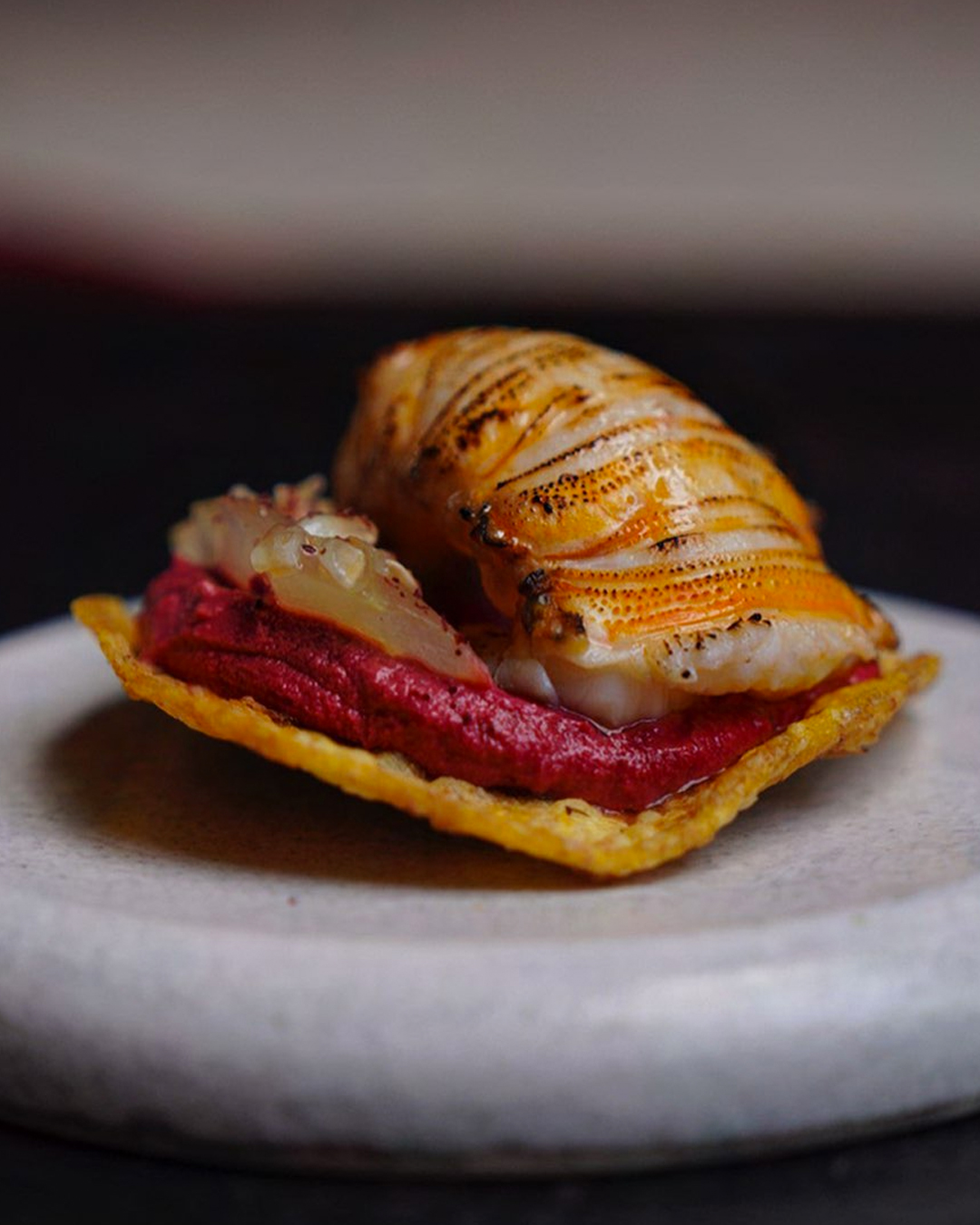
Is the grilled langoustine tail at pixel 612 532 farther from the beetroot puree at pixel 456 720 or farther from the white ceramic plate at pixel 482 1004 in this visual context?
the white ceramic plate at pixel 482 1004

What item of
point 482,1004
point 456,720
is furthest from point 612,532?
point 482,1004

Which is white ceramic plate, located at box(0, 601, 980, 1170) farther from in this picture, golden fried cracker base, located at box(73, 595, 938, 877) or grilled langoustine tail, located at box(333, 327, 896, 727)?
grilled langoustine tail, located at box(333, 327, 896, 727)

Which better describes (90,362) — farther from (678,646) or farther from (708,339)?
(678,646)

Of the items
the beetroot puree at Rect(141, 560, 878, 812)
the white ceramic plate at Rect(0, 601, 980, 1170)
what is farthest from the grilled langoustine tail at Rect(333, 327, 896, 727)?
the white ceramic plate at Rect(0, 601, 980, 1170)

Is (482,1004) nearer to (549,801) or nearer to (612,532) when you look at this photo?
(549,801)

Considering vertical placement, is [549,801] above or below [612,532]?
below
